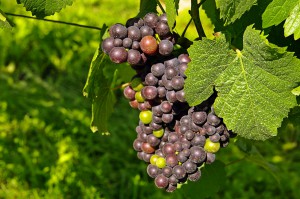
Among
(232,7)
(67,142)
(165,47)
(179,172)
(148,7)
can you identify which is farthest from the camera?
(67,142)

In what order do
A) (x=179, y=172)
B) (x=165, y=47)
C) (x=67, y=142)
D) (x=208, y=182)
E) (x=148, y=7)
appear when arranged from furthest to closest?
(x=67, y=142)
(x=208, y=182)
(x=148, y=7)
(x=179, y=172)
(x=165, y=47)

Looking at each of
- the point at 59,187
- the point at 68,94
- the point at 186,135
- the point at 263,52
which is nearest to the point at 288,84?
the point at 263,52

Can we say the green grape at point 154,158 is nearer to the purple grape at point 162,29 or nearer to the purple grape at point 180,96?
the purple grape at point 180,96

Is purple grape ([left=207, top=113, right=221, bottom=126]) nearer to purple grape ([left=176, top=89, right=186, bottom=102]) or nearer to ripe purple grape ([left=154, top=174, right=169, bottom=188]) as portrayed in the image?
purple grape ([left=176, top=89, right=186, bottom=102])

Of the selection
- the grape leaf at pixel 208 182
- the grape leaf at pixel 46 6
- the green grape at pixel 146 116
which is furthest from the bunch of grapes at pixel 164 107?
the grape leaf at pixel 208 182

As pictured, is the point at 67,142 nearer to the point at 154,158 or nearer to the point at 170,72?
the point at 154,158

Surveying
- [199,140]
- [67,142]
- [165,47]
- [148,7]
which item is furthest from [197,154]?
[67,142]
